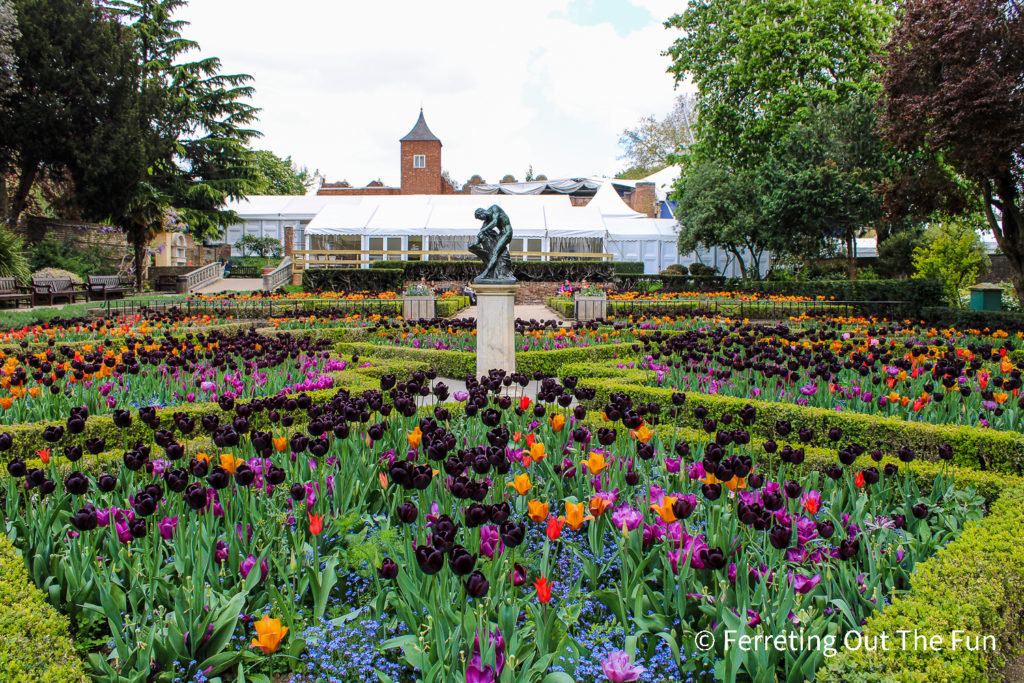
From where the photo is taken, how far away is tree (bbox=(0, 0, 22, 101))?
17.8m

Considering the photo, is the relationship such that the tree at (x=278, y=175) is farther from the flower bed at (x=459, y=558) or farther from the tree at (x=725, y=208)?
the flower bed at (x=459, y=558)

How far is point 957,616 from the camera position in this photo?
77.1 inches

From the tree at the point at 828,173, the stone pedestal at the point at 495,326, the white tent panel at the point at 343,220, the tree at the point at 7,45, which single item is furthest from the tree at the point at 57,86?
the tree at the point at 828,173

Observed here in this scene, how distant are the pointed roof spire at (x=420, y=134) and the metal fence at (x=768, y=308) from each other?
101 ft

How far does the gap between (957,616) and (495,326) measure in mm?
5201

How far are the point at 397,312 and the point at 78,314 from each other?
5.85m

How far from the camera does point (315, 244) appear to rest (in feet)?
94.3

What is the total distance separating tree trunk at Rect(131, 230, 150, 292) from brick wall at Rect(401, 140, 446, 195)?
19.7m

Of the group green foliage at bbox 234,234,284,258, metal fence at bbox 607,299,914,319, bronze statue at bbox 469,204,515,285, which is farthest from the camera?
green foliage at bbox 234,234,284,258

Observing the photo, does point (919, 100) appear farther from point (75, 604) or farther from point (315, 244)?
point (315, 244)

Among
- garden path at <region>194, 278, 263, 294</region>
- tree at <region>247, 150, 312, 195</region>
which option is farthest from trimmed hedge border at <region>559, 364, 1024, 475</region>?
tree at <region>247, 150, 312, 195</region>

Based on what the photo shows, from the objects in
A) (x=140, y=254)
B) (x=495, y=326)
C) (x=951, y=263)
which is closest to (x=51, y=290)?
(x=140, y=254)

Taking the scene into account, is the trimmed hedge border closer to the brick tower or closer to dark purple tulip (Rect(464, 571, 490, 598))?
dark purple tulip (Rect(464, 571, 490, 598))

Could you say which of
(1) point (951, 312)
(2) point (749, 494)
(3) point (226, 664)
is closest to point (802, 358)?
(2) point (749, 494)
